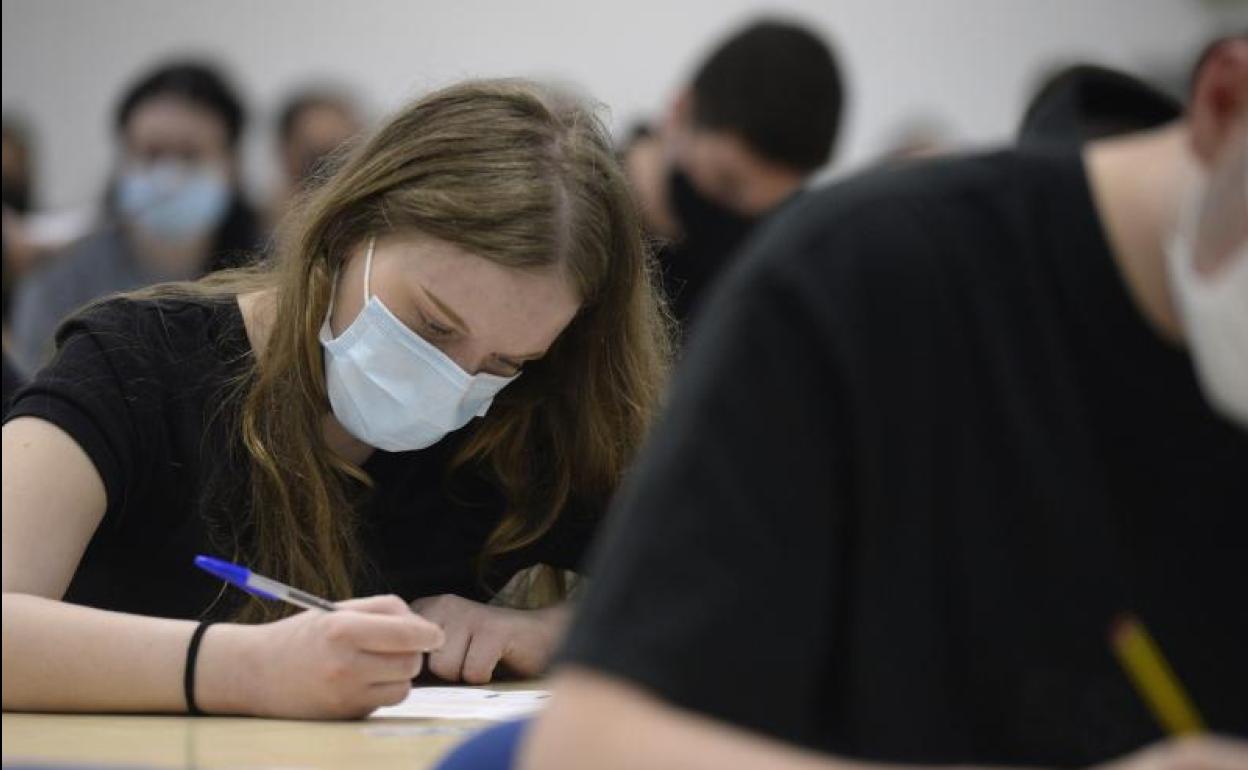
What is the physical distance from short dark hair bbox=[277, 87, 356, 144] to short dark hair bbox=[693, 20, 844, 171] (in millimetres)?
2251

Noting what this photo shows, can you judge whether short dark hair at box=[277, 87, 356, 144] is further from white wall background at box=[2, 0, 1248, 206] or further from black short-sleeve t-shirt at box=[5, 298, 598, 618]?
black short-sleeve t-shirt at box=[5, 298, 598, 618]

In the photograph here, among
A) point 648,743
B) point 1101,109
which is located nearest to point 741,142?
point 1101,109

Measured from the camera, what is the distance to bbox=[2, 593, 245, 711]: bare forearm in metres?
1.48

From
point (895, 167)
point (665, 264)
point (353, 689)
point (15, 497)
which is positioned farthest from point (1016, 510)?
point (665, 264)

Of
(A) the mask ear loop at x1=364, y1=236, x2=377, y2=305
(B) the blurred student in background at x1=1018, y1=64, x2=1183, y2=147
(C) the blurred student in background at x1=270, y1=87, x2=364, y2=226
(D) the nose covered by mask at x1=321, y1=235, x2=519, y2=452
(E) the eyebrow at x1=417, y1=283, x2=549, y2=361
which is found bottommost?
(C) the blurred student in background at x1=270, y1=87, x2=364, y2=226

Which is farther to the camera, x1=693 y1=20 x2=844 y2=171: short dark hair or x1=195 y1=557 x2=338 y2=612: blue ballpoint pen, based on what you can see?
x1=693 y1=20 x2=844 y2=171: short dark hair

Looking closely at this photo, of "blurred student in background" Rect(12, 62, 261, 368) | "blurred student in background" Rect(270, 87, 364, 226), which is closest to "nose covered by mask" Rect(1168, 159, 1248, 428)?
"blurred student in background" Rect(12, 62, 261, 368)

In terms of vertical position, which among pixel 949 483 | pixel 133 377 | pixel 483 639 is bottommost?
pixel 483 639

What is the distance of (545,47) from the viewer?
22.0 feet

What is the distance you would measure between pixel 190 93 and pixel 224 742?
3275mm

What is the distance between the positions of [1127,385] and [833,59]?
8.32ft

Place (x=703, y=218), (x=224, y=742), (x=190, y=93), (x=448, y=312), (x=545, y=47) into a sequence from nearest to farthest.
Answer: (x=224, y=742) → (x=448, y=312) → (x=703, y=218) → (x=190, y=93) → (x=545, y=47)

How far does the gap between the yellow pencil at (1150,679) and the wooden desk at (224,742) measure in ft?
1.61

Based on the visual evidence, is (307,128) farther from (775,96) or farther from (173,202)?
(775,96)
